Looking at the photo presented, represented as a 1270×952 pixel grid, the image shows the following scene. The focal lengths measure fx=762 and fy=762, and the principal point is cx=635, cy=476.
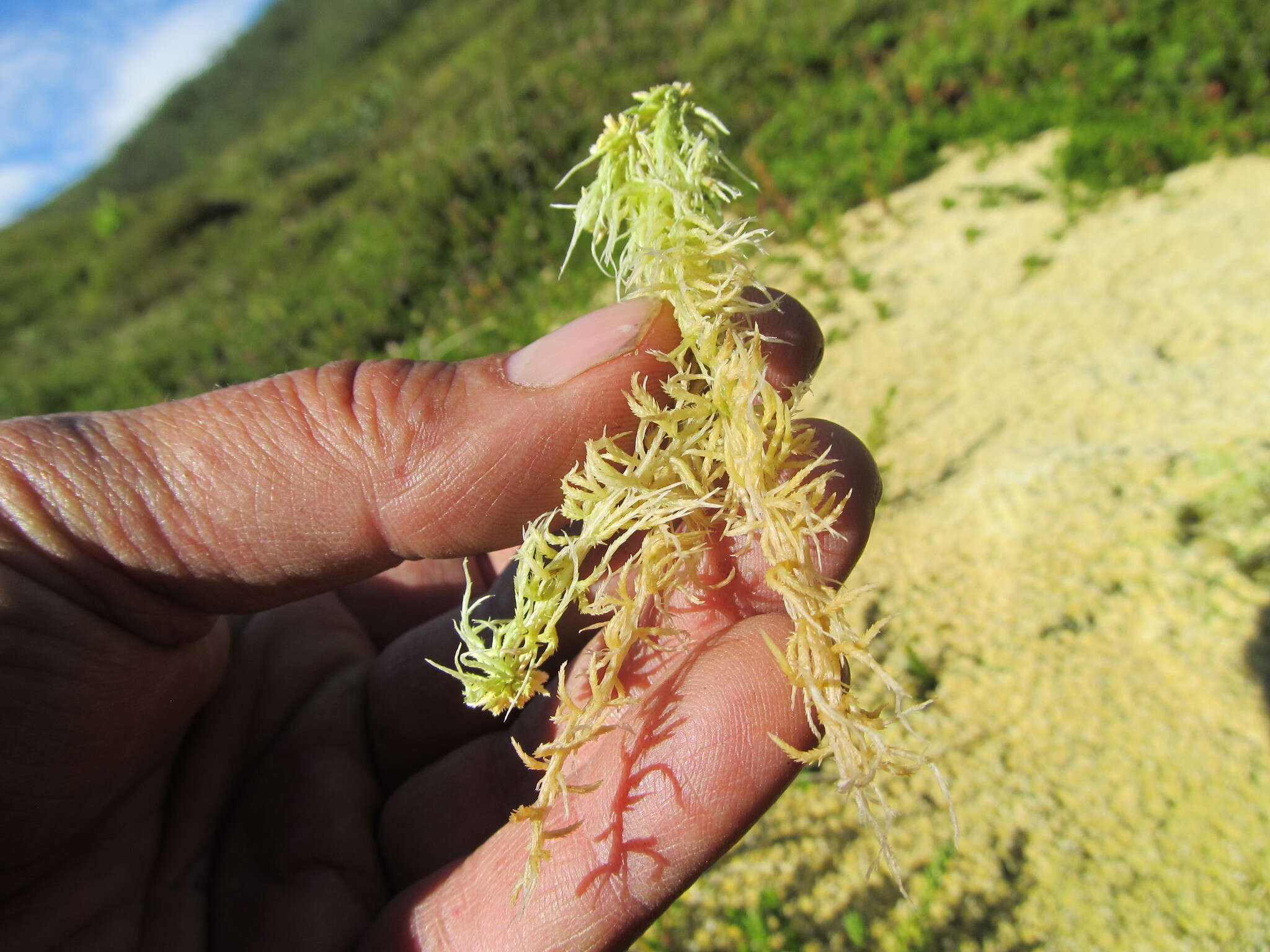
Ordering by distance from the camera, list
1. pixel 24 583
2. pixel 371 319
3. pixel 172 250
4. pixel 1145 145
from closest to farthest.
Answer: pixel 24 583, pixel 1145 145, pixel 371 319, pixel 172 250

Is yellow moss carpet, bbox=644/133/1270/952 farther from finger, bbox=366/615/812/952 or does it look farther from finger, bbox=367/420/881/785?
finger, bbox=367/420/881/785

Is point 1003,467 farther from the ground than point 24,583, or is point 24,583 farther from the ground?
point 24,583

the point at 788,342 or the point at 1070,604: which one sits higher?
the point at 788,342

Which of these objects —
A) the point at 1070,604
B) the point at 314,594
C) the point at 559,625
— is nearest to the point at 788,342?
the point at 559,625

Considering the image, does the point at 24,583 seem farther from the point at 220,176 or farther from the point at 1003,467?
the point at 220,176

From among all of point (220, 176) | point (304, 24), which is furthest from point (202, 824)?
point (304, 24)

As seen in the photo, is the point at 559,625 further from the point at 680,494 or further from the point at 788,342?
the point at 788,342

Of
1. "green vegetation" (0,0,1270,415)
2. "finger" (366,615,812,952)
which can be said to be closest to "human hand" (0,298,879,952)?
"finger" (366,615,812,952)
